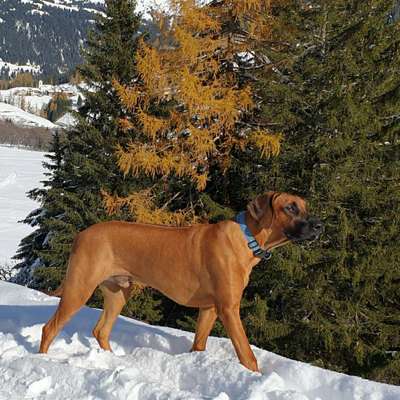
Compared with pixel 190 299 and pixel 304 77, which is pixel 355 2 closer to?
pixel 304 77

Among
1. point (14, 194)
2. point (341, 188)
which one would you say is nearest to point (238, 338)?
point (341, 188)

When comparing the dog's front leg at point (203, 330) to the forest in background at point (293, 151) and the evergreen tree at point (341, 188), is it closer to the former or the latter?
the forest in background at point (293, 151)

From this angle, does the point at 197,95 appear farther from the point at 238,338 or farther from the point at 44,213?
the point at 238,338

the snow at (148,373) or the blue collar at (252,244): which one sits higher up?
the blue collar at (252,244)

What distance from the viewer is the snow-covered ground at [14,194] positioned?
32.6 metres

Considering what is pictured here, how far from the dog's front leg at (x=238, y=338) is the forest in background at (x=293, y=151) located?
519 cm

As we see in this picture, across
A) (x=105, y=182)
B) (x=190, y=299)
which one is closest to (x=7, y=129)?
(x=105, y=182)

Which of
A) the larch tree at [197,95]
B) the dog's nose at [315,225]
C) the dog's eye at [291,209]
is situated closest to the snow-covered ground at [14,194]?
the larch tree at [197,95]

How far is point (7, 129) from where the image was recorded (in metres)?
140

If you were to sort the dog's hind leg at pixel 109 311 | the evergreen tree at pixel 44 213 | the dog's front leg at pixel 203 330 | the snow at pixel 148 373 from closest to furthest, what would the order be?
the snow at pixel 148 373 < the dog's front leg at pixel 203 330 < the dog's hind leg at pixel 109 311 < the evergreen tree at pixel 44 213

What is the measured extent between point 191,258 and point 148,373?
1.01 metres

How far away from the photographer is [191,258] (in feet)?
15.5

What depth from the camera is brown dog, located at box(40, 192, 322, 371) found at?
14.9 ft

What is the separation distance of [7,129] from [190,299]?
145044 millimetres
